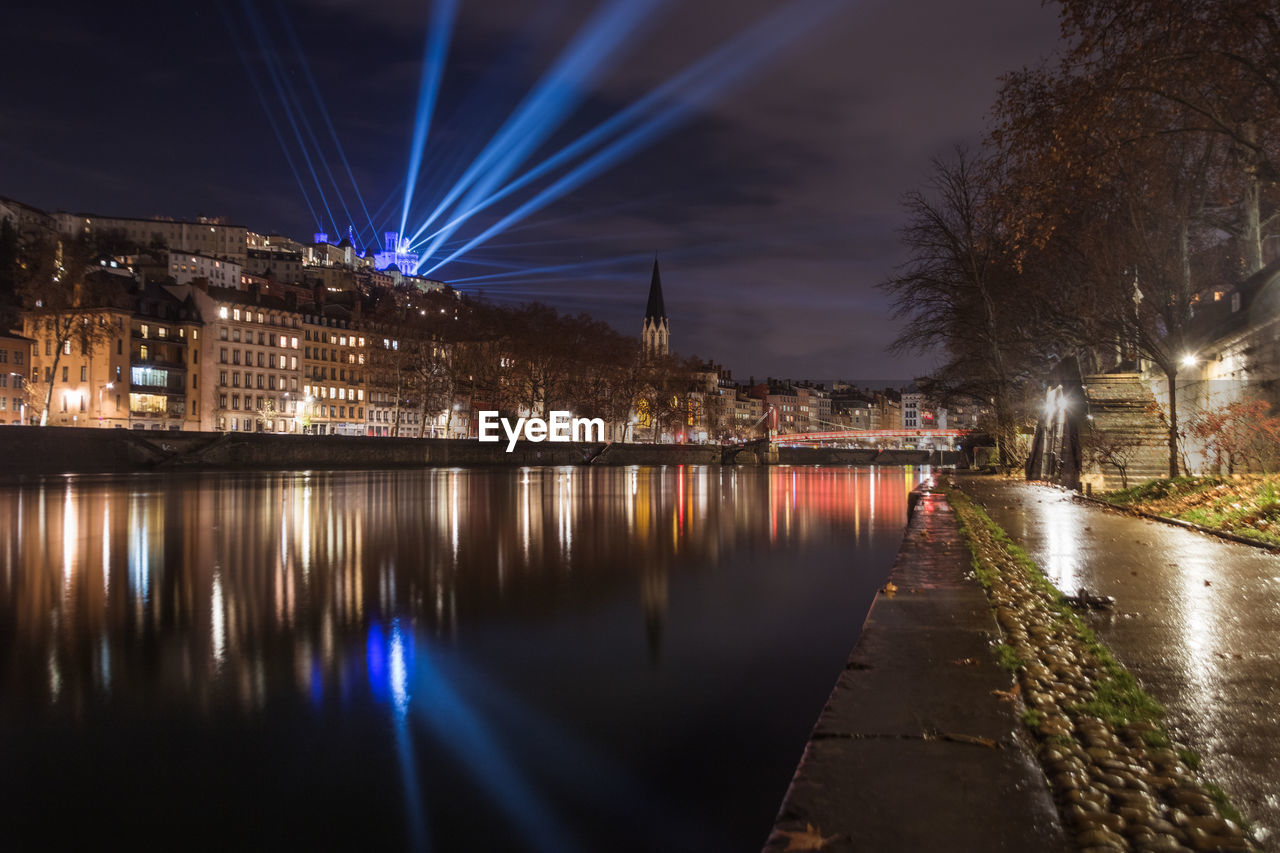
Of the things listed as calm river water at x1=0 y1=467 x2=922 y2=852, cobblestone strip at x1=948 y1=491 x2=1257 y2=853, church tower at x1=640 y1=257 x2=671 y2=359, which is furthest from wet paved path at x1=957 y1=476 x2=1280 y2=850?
church tower at x1=640 y1=257 x2=671 y2=359

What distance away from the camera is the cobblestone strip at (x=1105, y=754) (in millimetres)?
2746

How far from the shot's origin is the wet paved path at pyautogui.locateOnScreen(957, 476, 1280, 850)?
349 cm

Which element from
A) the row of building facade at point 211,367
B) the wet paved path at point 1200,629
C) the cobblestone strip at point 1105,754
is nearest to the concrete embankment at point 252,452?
the row of building facade at point 211,367

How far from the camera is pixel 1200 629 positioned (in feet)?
19.5

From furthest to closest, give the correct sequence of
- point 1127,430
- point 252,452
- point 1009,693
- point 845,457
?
point 845,457
point 252,452
point 1127,430
point 1009,693

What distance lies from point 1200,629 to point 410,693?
5240 millimetres

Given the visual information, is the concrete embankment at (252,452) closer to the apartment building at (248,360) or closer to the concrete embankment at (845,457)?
the concrete embankment at (845,457)

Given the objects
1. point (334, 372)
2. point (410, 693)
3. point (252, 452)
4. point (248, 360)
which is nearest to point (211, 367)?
point (248, 360)

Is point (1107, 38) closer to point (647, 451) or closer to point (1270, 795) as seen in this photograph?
point (1270, 795)

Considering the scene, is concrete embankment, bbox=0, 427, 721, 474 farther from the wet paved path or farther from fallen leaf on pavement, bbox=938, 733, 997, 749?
fallen leaf on pavement, bbox=938, 733, 997, 749

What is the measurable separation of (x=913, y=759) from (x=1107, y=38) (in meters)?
12.7

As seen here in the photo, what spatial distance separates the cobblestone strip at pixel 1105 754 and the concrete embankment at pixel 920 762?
0.32 ft

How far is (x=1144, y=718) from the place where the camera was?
3896 mm

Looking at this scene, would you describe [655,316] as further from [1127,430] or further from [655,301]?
[1127,430]
